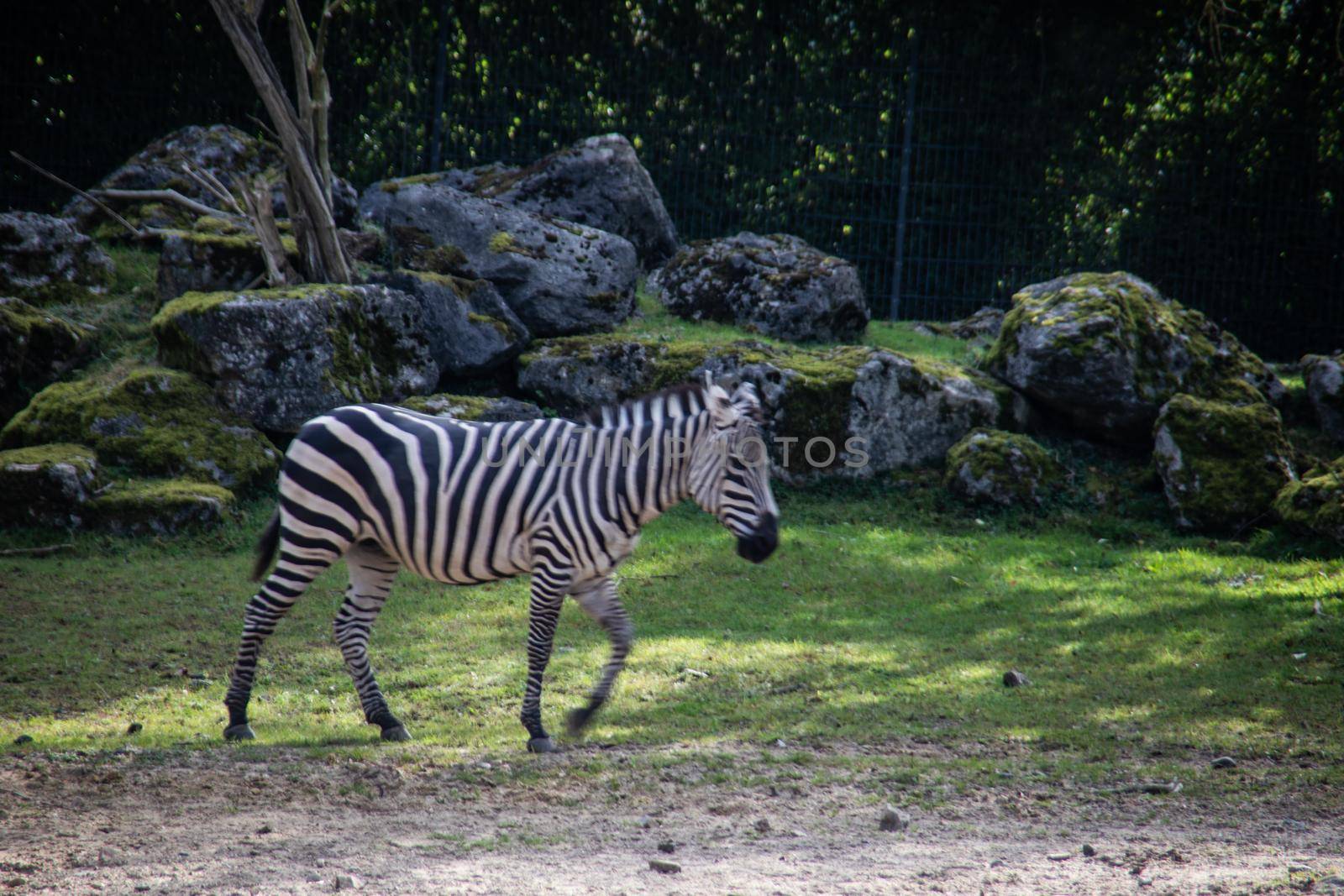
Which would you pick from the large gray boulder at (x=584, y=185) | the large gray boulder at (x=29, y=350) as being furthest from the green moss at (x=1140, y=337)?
the large gray boulder at (x=29, y=350)

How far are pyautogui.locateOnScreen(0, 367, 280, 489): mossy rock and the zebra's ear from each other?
6058 mm

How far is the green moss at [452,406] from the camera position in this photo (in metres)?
10.6

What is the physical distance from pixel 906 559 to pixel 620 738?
4.46 meters

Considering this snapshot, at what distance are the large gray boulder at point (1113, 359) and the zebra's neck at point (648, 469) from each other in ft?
22.6

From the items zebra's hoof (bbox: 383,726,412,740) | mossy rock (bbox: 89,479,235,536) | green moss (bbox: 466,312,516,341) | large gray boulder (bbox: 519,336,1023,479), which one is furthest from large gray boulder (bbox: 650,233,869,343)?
zebra's hoof (bbox: 383,726,412,740)

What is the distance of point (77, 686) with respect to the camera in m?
6.62

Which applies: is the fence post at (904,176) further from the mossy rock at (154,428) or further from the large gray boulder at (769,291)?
the mossy rock at (154,428)

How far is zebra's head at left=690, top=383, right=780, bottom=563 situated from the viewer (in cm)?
584

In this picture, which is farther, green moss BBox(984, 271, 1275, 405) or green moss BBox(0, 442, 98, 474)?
green moss BBox(984, 271, 1275, 405)

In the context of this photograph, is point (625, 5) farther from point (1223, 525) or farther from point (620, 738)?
point (620, 738)

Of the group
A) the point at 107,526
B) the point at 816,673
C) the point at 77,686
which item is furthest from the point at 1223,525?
the point at 107,526

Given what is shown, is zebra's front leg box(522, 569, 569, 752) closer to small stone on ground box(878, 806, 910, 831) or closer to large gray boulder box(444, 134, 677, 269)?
small stone on ground box(878, 806, 910, 831)

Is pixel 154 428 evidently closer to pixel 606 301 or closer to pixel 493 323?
pixel 493 323

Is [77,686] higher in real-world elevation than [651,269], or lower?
lower
